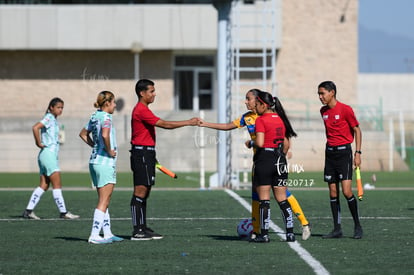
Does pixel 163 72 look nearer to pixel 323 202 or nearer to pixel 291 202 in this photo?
pixel 323 202

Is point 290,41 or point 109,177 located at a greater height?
point 290,41

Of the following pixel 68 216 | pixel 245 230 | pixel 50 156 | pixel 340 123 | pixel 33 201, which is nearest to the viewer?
pixel 245 230

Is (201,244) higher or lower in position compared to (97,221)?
lower

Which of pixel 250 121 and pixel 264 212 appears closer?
pixel 264 212

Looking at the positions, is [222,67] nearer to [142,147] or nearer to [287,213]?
[142,147]

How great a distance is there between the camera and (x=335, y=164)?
12.7 m

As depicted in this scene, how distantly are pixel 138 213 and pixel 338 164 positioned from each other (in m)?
2.67

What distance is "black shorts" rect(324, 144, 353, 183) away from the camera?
12672 mm

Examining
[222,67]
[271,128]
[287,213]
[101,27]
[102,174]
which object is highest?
[101,27]

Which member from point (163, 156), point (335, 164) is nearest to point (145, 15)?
point (163, 156)

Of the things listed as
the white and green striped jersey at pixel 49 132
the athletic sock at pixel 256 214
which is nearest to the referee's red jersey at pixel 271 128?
the athletic sock at pixel 256 214

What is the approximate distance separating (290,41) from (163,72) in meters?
5.68

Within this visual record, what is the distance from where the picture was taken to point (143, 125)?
12344 mm

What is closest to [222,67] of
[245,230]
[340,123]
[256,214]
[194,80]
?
[340,123]
